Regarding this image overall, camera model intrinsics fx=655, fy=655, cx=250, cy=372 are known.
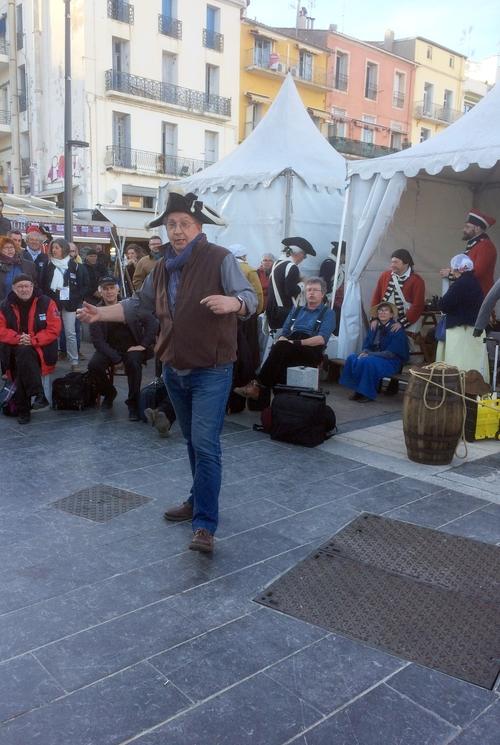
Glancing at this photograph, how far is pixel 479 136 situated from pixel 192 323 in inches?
198

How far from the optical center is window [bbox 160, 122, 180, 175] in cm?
2759

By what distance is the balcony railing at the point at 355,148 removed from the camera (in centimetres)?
2852

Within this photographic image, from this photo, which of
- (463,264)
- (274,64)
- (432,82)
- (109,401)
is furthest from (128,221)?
(432,82)

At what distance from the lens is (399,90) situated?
123ft

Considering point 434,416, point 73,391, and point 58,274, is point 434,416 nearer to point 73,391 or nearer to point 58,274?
point 73,391

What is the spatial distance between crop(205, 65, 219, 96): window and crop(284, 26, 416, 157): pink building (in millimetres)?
6568

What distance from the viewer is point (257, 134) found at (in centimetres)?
1112

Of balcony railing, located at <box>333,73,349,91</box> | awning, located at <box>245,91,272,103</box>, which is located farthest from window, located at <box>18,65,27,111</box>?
balcony railing, located at <box>333,73,349,91</box>

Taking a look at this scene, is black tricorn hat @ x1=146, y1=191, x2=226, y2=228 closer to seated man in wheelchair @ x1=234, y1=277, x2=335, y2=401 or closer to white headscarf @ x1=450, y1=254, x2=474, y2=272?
seated man in wheelchair @ x1=234, y1=277, x2=335, y2=401

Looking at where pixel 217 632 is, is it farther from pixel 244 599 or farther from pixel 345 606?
pixel 345 606

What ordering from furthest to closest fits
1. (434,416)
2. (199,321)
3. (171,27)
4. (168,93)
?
(171,27), (168,93), (434,416), (199,321)

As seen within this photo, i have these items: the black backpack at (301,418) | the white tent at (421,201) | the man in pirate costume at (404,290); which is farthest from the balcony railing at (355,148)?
the black backpack at (301,418)

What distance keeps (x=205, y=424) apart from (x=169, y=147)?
2693 centimetres

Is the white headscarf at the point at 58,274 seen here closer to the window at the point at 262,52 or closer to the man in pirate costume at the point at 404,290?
the man in pirate costume at the point at 404,290
